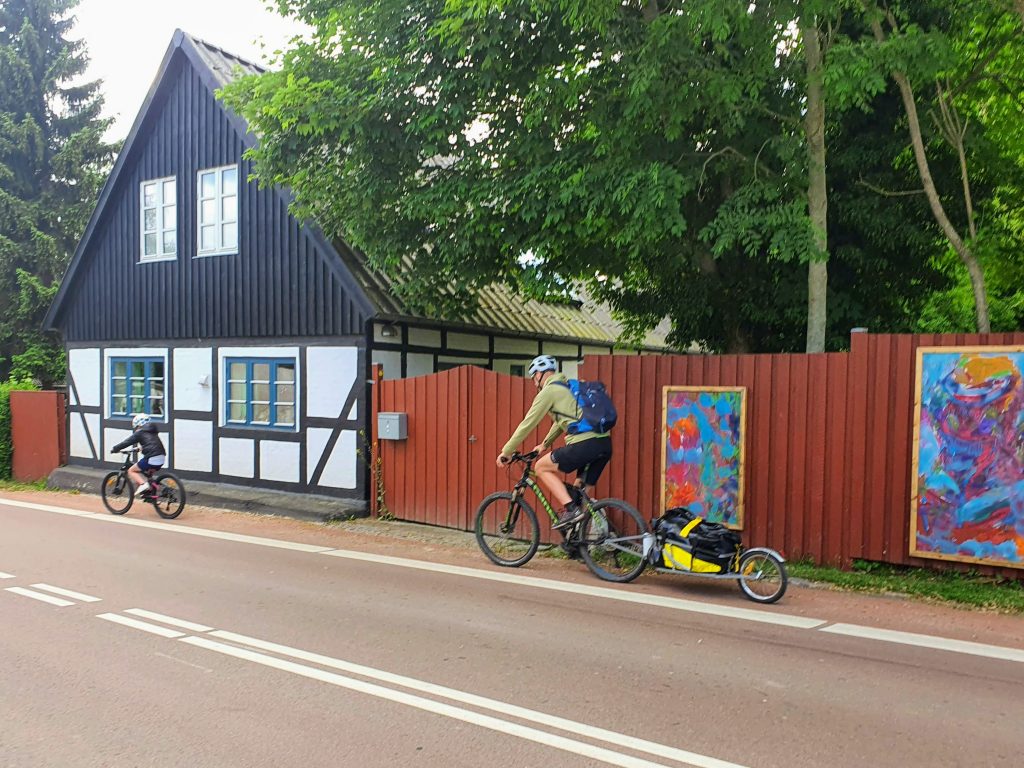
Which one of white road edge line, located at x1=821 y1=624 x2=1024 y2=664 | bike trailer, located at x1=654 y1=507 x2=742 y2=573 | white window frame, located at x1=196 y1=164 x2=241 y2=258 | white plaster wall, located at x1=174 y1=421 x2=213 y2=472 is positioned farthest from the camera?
white plaster wall, located at x1=174 y1=421 x2=213 y2=472

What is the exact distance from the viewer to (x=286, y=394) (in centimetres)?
1377

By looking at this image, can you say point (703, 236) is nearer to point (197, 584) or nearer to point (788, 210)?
point (788, 210)

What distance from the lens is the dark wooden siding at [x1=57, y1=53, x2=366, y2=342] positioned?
13.2m

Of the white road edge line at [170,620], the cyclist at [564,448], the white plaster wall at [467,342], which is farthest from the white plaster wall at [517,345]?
the white road edge line at [170,620]

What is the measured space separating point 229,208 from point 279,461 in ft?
14.6

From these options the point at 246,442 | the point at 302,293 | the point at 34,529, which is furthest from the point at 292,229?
the point at 34,529

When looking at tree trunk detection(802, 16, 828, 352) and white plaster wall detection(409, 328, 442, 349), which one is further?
white plaster wall detection(409, 328, 442, 349)

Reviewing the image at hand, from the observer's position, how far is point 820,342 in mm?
9492

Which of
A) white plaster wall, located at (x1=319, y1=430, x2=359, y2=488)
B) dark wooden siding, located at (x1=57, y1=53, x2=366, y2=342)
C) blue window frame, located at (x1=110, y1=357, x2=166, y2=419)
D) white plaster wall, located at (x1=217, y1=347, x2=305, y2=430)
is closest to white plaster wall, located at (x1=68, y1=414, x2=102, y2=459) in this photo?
blue window frame, located at (x1=110, y1=357, x2=166, y2=419)

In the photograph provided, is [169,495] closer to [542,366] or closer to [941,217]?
[542,366]

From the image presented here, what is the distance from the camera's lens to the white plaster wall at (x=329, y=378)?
1270 cm

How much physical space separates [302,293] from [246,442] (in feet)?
9.02

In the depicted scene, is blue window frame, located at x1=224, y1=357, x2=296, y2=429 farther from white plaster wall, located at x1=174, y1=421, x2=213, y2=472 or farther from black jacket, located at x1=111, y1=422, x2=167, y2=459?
black jacket, located at x1=111, y1=422, x2=167, y2=459

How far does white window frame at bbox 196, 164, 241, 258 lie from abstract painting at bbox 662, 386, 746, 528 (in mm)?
8727
